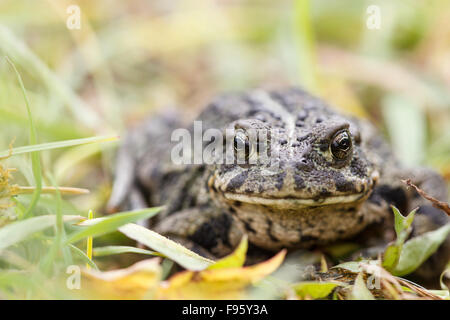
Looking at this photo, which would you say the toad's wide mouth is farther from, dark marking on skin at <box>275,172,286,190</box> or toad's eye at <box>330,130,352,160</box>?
toad's eye at <box>330,130,352,160</box>

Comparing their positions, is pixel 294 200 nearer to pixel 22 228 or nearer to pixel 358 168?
pixel 358 168

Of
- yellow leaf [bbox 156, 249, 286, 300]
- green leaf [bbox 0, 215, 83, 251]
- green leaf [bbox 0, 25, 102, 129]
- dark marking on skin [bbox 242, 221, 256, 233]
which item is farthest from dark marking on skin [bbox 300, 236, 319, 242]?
green leaf [bbox 0, 25, 102, 129]

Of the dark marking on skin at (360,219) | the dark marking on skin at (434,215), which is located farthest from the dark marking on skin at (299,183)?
the dark marking on skin at (434,215)

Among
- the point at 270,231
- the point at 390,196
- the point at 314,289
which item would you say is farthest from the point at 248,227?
the point at 390,196

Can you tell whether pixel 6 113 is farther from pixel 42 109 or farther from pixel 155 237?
pixel 155 237

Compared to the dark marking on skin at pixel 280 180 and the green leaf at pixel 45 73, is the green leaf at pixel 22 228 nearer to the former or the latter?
the dark marking on skin at pixel 280 180

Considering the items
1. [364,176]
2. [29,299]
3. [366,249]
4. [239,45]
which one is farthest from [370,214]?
[239,45]

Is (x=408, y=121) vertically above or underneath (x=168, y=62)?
underneath
